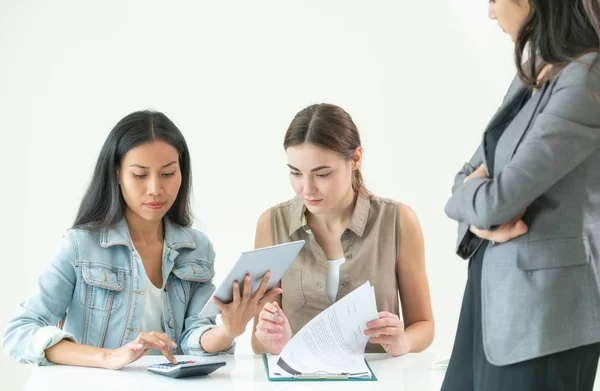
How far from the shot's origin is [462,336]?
1.33 metres

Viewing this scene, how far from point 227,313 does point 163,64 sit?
210cm

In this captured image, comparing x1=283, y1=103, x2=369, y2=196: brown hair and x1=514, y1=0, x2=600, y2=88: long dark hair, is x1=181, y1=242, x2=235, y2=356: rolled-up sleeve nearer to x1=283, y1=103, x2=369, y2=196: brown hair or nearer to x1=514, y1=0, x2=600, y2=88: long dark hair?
x1=283, y1=103, x2=369, y2=196: brown hair

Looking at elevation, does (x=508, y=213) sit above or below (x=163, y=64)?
below

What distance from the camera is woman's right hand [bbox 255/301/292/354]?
Result: 2004 millimetres

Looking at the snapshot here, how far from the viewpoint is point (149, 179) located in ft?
6.91

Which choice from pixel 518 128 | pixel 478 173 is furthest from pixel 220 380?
pixel 518 128

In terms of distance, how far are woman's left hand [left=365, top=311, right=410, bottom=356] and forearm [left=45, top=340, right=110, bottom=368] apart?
67 centimetres

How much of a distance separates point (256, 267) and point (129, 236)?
1.69ft

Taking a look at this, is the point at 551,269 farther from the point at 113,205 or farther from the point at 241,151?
the point at 241,151

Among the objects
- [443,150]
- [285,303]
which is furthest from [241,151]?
[285,303]

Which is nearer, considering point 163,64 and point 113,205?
point 113,205

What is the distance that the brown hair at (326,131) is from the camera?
88.6 inches

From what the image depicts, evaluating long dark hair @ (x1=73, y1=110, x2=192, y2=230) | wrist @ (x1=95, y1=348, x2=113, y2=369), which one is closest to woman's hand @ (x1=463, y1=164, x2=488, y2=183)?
wrist @ (x1=95, y1=348, x2=113, y2=369)

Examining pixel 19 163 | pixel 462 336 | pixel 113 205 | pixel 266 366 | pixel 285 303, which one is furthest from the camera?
pixel 19 163
